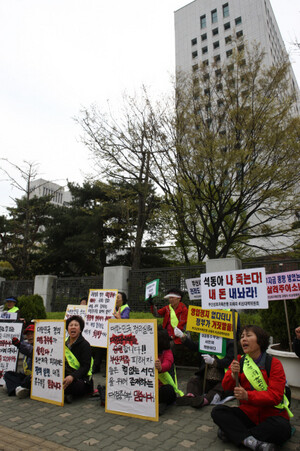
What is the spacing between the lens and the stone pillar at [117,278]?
437 inches

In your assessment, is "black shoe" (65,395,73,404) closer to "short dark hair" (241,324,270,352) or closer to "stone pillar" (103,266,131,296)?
"short dark hair" (241,324,270,352)

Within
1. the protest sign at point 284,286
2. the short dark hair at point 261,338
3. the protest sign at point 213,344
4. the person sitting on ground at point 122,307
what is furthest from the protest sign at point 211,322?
the person sitting on ground at point 122,307

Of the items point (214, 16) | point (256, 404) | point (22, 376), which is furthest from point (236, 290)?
point (214, 16)

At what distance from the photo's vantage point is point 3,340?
19.8 feet

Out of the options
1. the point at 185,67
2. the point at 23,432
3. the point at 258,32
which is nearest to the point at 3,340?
the point at 23,432

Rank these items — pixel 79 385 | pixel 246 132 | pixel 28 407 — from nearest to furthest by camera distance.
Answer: pixel 28 407, pixel 79 385, pixel 246 132

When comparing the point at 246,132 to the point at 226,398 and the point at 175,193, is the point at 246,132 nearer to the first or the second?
the point at 175,193

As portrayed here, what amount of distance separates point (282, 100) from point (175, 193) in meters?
6.10

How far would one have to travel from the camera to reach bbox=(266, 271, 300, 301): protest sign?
17.3 feet

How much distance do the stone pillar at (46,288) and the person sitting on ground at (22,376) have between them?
740 centimetres

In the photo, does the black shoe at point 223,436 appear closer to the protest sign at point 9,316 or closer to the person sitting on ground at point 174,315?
the person sitting on ground at point 174,315

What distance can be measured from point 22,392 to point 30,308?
378 centimetres

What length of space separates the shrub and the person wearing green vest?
21.6 feet

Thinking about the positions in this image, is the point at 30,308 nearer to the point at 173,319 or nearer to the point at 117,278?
the point at 117,278
